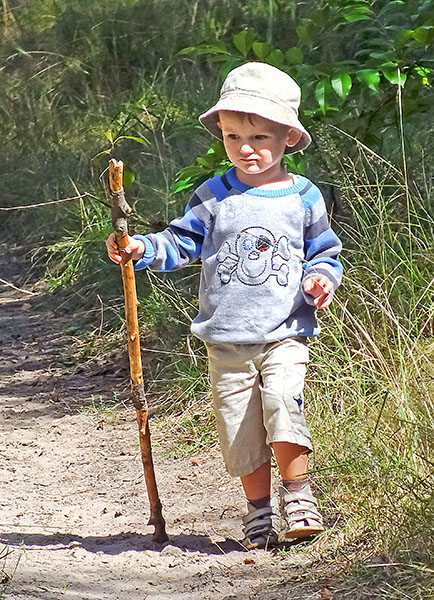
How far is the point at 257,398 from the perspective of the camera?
324 cm

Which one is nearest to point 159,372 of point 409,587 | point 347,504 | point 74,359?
point 74,359

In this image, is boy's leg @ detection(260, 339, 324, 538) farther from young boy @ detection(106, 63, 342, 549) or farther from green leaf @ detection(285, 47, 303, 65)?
green leaf @ detection(285, 47, 303, 65)

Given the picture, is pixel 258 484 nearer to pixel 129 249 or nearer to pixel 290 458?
pixel 290 458

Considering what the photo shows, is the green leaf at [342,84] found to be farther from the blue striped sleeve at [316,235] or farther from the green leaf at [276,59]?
the blue striped sleeve at [316,235]

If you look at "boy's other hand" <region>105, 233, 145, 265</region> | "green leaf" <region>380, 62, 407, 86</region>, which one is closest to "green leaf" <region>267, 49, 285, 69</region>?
"green leaf" <region>380, 62, 407, 86</region>

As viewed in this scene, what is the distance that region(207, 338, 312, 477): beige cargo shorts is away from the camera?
124 inches

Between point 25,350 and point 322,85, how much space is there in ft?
9.32

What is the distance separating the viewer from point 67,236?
23.5 ft

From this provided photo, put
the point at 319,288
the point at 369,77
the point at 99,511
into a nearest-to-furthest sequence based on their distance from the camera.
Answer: the point at 319,288, the point at 99,511, the point at 369,77

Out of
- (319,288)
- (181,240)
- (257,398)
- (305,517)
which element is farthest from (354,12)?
(305,517)

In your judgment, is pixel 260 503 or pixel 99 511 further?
pixel 99 511

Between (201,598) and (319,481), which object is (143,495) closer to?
(319,481)

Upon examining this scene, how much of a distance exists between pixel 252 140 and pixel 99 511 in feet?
5.19

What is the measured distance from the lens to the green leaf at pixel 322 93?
410 cm
